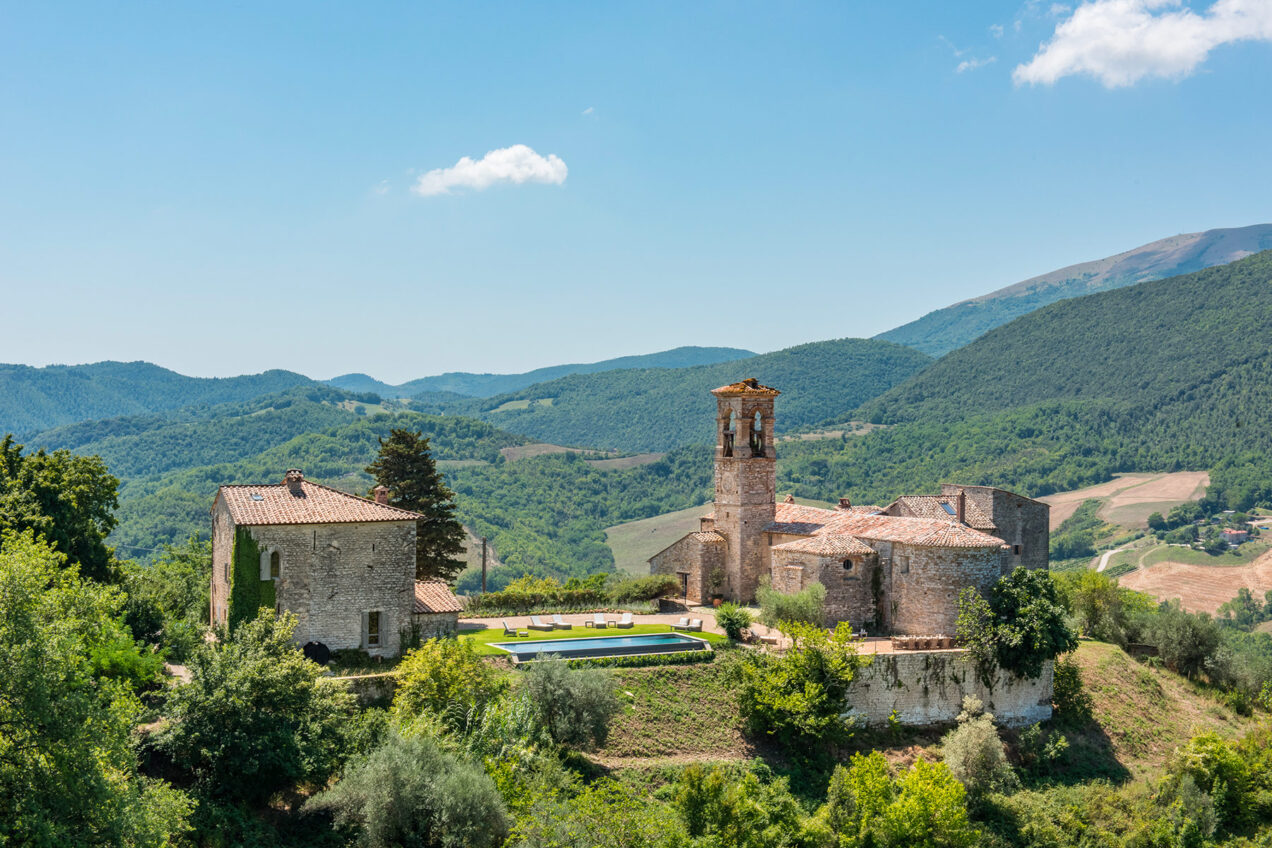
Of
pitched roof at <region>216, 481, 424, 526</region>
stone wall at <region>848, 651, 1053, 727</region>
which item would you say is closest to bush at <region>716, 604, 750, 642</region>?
stone wall at <region>848, 651, 1053, 727</region>

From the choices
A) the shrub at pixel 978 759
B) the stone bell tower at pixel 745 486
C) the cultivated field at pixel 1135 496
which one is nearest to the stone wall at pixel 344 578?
the stone bell tower at pixel 745 486

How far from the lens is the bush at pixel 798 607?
36.4 metres

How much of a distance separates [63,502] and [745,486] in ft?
86.4

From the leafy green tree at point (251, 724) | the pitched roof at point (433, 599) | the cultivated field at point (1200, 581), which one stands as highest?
the pitched roof at point (433, 599)

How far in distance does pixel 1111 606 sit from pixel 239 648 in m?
37.2

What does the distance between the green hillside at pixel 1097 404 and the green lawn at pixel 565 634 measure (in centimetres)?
10281

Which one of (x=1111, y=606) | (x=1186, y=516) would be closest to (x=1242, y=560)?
(x=1186, y=516)

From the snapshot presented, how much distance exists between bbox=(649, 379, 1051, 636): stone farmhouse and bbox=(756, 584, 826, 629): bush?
5.52 ft

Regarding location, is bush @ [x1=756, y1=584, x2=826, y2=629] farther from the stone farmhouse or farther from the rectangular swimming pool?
the rectangular swimming pool

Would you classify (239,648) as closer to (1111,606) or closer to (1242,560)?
(1111,606)

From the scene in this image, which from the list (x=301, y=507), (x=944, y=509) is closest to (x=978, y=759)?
(x=944, y=509)

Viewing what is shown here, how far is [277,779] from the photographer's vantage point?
25.1 meters

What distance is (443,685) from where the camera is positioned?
27922 millimetres

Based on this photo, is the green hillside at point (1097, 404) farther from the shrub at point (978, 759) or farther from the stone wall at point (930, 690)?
the shrub at point (978, 759)
